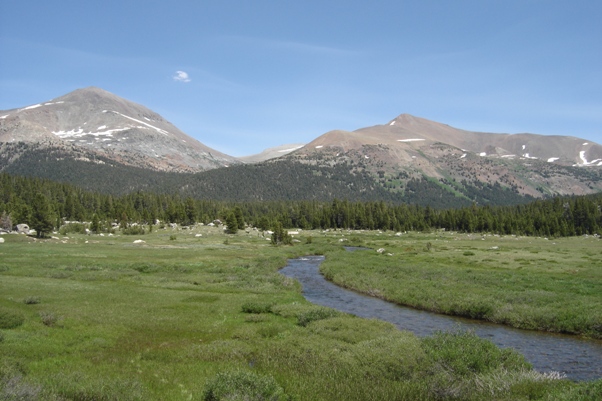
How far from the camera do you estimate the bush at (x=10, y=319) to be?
23.1 metres

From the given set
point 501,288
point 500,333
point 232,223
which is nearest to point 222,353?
point 500,333

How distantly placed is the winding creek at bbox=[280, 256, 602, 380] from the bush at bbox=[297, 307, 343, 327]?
16.3 ft

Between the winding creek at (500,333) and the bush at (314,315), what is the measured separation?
16.3 ft

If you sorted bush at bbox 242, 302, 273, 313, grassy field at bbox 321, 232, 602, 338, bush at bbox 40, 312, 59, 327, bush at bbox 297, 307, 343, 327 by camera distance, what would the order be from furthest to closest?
bush at bbox 242, 302, 273, 313 < grassy field at bbox 321, 232, 602, 338 < bush at bbox 297, 307, 343, 327 < bush at bbox 40, 312, 59, 327

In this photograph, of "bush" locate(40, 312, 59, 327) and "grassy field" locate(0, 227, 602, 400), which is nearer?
"grassy field" locate(0, 227, 602, 400)

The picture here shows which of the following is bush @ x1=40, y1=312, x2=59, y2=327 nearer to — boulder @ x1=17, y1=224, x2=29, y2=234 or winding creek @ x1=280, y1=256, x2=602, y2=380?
winding creek @ x1=280, y1=256, x2=602, y2=380

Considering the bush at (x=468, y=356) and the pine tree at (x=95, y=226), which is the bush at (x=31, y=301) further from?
the pine tree at (x=95, y=226)

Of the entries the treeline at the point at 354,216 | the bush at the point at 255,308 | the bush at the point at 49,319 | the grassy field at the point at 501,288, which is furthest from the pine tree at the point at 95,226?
the bush at the point at 49,319

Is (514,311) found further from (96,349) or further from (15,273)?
(15,273)

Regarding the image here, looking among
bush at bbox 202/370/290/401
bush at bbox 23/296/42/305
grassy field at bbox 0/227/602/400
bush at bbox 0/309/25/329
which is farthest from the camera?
bush at bbox 23/296/42/305

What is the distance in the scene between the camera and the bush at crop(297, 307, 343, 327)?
96.0 ft

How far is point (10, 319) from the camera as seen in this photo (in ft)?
77.3

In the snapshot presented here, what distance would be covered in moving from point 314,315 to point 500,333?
13.9m

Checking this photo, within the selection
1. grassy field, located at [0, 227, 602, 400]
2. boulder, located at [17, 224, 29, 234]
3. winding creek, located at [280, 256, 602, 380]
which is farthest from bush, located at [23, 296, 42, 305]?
boulder, located at [17, 224, 29, 234]
